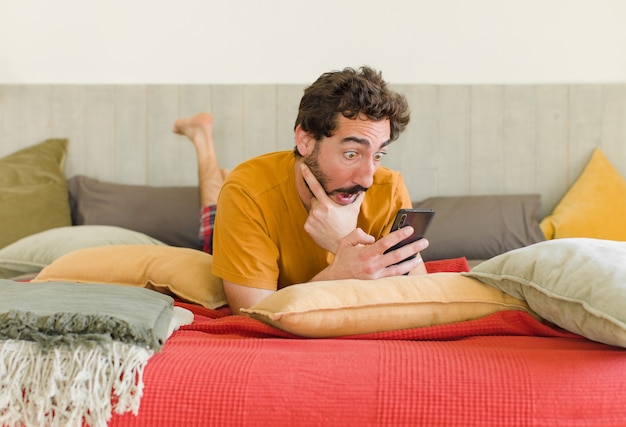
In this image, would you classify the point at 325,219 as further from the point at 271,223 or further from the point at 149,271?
the point at 149,271

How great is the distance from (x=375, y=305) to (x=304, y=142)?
2.21 ft

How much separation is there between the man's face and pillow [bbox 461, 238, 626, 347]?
46 centimetres

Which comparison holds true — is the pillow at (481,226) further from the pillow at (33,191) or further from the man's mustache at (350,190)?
the pillow at (33,191)

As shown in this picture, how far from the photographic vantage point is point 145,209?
3.06 meters

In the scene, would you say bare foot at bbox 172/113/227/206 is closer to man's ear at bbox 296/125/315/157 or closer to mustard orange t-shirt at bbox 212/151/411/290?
mustard orange t-shirt at bbox 212/151/411/290

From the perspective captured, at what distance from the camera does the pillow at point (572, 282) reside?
1.24 metres

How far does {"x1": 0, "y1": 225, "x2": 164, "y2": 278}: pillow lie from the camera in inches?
101

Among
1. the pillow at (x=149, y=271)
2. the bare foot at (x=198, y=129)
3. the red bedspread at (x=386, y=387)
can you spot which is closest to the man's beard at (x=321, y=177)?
the pillow at (x=149, y=271)

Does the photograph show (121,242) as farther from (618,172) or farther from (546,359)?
(618,172)

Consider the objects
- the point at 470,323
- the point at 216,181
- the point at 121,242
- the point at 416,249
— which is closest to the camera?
the point at 470,323

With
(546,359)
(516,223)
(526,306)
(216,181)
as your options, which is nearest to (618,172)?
(516,223)

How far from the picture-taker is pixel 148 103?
3.40m

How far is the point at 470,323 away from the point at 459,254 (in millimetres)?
1474
